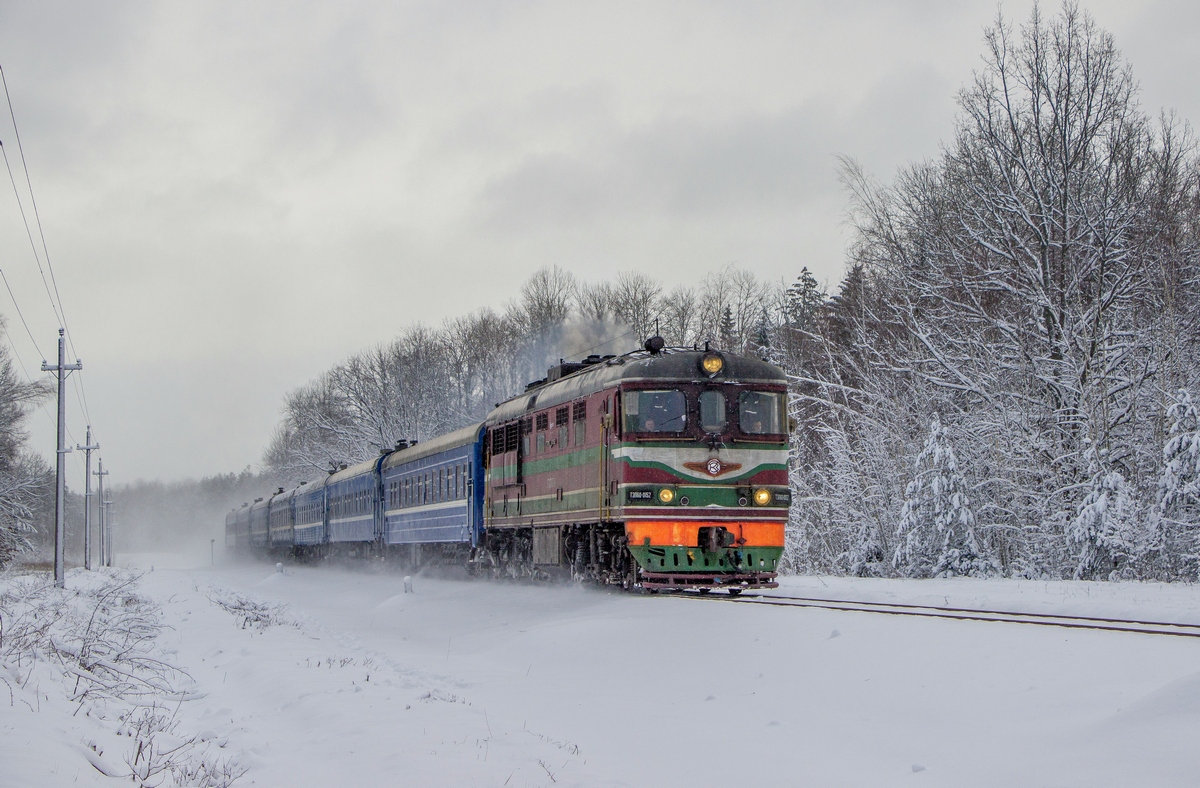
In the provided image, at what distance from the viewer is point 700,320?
62.5m

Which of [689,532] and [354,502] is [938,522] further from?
[354,502]

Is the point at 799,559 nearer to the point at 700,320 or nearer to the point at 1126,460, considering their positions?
the point at 1126,460

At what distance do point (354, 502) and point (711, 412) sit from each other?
2469cm

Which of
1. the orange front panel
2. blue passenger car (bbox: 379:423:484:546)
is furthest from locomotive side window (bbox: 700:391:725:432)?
blue passenger car (bbox: 379:423:484:546)

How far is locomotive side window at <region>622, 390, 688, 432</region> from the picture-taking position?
54.5 ft

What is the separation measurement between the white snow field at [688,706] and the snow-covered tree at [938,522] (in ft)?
23.5

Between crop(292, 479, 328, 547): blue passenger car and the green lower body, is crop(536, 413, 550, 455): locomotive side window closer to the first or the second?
the green lower body

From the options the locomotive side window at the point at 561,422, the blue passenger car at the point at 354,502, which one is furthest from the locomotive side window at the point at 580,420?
the blue passenger car at the point at 354,502

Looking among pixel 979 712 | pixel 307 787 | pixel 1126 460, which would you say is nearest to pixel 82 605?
pixel 307 787

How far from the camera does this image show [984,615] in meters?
13.1

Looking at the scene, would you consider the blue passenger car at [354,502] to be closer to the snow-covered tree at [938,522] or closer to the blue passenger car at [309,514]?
the blue passenger car at [309,514]

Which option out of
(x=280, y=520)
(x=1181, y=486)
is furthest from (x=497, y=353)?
(x=1181, y=486)

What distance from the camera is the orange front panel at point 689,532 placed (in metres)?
16.2

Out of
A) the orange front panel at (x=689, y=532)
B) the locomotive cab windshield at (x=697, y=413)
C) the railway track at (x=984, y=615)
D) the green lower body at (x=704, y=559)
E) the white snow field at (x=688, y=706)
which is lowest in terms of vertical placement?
the white snow field at (x=688, y=706)
